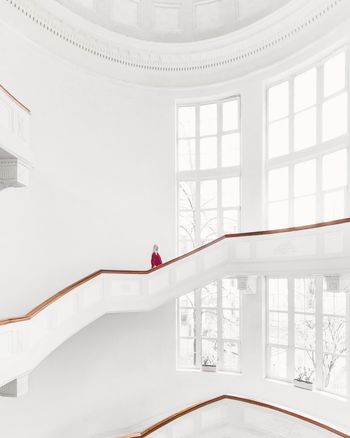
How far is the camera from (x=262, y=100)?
11195 millimetres

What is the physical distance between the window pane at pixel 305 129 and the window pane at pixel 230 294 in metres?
4.37

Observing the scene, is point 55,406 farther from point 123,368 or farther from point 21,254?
point 21,254

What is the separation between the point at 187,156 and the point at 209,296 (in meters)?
4.56

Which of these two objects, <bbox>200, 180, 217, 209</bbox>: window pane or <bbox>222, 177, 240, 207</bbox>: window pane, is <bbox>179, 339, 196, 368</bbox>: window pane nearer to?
<bbox>200, 180, 217, 209</bbox>: window pane

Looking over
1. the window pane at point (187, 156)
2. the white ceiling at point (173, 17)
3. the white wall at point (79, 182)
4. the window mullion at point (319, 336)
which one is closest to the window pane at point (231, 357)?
the window mullion at point (319, 336)

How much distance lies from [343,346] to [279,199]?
4.14m

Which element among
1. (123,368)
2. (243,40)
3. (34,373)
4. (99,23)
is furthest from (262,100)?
(34,373)

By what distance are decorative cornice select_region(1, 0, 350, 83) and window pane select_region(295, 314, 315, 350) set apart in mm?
7454

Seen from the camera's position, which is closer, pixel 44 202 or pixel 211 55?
pixel 44 202

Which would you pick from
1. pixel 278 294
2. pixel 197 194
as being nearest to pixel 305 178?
pixel 278 294

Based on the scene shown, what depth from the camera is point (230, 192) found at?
39.4 feet

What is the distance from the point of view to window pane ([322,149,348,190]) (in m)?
9.48

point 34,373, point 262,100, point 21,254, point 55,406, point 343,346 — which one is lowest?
point 55,406

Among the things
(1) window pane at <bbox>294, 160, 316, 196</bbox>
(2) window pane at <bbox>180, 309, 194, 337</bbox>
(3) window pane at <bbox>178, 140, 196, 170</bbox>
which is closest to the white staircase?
(1) window pane at <bbox>294, 160, 316, 196</bbox>
